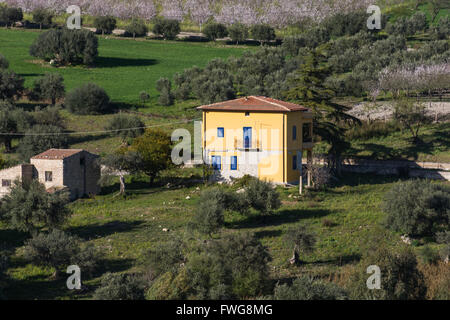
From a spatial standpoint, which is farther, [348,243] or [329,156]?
[329,156]

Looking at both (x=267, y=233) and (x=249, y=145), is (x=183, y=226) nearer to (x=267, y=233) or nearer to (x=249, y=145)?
(x=267, y=233)

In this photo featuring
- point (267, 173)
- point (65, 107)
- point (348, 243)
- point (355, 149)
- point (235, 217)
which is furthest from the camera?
point (65, 107)

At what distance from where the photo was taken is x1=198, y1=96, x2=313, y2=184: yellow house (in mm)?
43906

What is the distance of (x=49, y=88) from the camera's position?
71500 mm

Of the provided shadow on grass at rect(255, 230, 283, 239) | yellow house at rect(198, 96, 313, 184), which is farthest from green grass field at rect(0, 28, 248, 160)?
shadow on grass at rect(255, 230, 283, 239)

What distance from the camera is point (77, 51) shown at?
89.4 metres

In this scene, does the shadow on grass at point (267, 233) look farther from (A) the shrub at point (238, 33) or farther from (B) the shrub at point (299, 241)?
(A) the shrub at point (238, 33)

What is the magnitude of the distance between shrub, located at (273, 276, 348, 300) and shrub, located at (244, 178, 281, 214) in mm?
13095

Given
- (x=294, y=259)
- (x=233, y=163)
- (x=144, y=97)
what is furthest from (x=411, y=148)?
(x=144, y=97)

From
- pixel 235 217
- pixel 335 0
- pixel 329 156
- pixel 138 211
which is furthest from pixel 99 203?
pixel 335 0

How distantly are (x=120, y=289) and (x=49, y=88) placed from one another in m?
50.6
